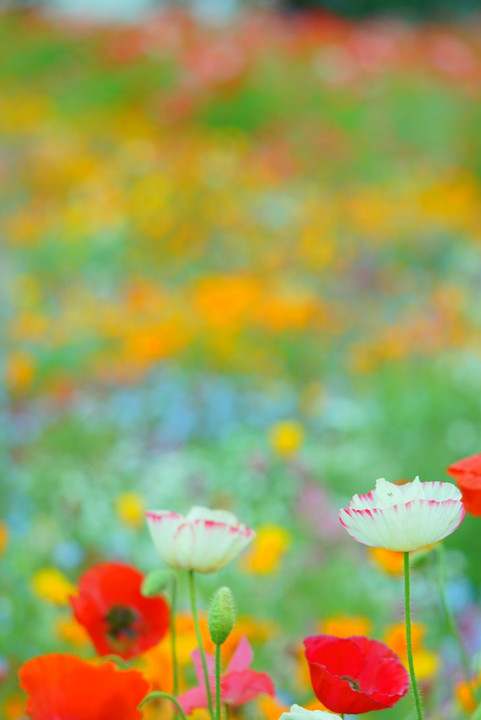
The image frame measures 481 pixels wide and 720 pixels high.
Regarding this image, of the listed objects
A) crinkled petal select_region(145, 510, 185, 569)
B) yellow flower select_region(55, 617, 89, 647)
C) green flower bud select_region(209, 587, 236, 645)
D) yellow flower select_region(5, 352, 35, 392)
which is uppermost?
yellow flower select_region(5, 352, 35, 392)

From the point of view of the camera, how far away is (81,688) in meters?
0.68

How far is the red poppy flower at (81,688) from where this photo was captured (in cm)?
68

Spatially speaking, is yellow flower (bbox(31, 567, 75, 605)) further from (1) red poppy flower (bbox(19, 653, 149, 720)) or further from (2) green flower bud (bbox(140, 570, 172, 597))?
(1) red poppy flower (bbox(19, 653, 149, 720))

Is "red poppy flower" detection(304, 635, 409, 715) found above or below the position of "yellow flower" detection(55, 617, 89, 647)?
below

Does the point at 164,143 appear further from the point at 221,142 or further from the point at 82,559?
the point at 82,559

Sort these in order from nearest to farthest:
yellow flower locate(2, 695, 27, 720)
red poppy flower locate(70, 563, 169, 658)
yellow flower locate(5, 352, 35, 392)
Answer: red poppy flower locate(70, 563, 169, 658) → yellow flower locate(2, 695, 27, 720) → yellow flower locate(5, 352, 35, 392)

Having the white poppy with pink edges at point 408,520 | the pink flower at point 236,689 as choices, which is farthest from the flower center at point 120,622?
the white poppy with pink edges at point 408,520

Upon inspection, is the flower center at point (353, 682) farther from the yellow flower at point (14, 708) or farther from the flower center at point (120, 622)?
the yellow flower at point (14, 708)

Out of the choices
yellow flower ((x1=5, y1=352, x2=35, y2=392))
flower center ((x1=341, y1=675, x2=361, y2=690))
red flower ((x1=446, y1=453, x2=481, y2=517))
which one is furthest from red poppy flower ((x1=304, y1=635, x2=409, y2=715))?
yellow flower ((x1=5, y1=352, x2=35, y2=392))

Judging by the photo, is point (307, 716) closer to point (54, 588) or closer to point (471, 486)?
point (471, 486)

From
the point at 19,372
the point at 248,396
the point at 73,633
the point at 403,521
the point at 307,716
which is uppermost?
the point at 19,372

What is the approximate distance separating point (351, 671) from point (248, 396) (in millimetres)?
2289

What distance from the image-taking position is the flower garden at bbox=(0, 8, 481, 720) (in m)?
0.79

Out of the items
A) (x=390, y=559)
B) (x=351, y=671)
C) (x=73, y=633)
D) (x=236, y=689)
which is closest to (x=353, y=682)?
(x=351, y=671)
